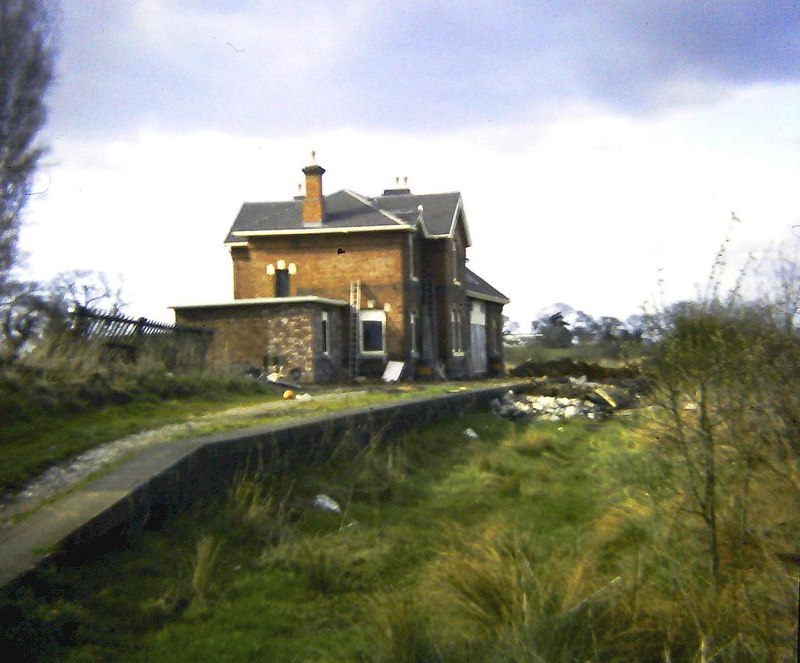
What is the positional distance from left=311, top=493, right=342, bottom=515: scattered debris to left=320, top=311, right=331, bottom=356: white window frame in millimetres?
22314

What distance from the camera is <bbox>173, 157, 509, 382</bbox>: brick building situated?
98.9 feet

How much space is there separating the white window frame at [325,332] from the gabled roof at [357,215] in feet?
11.1

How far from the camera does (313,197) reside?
33312 mm

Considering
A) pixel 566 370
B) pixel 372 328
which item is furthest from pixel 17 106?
pixel 566 370

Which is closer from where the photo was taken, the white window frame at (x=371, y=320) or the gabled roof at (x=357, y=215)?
the white window frame at (x=371, y=320)

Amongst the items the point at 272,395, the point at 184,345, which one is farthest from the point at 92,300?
the point at 272,395

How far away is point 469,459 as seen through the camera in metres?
12.4

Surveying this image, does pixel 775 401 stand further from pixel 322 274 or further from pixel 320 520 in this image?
pixel 322 274

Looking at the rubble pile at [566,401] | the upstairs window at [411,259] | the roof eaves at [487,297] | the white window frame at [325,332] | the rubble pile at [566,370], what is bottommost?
the rubble pile at [566,401]

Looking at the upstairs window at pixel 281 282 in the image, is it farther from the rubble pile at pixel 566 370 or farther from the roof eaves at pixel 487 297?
the rubble pile at pixel 566 370

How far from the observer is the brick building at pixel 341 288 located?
3016 cm

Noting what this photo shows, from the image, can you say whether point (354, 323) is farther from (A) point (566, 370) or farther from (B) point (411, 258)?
(A) point (566, 370)

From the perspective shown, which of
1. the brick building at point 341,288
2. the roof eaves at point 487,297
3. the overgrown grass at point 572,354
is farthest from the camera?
the overgrown grass at point 572,354

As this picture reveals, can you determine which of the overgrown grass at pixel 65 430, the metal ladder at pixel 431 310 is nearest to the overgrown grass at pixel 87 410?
the overgrown grass at pixel 65 430
